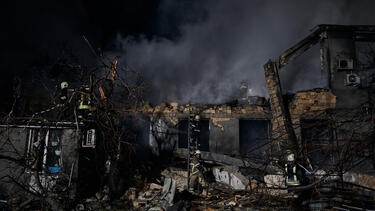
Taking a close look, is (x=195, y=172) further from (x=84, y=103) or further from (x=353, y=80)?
(x=353, y=80)

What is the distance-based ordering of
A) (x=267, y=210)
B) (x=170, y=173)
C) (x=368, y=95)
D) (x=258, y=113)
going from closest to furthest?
(x=267, y=210) → (x=170, y=173) → (x=368, y=95) → (x=258, y=113)

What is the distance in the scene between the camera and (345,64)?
44.4ft

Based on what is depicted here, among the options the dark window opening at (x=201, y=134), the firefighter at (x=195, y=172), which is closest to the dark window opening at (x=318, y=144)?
the firefighter at (x=195, y=172)

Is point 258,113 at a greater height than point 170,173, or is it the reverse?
point 258,113

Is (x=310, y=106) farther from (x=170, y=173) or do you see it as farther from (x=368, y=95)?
(x=170, y=173)

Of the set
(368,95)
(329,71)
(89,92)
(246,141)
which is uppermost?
(329,71)

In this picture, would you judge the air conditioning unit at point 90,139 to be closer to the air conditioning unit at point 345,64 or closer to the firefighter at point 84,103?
the firefighter at point 84,103

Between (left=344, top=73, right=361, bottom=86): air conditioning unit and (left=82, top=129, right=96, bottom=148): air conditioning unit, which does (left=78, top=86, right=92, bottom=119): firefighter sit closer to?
(left=82, top=129, right=96, bottom=148): air conditioning unit

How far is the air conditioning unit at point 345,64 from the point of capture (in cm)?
1345

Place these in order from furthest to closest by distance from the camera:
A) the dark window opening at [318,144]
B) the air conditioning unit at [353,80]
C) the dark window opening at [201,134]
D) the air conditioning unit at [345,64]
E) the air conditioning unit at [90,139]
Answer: the dark window opening at [201,134] → the air conditioning unit at [345,64] → the air conditioning unit at [353,80] → the air conditioning unit at [90,139] → the dark window opening at [318,144]

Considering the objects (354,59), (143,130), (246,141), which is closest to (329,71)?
(354,59)

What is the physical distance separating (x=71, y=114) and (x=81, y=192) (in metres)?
2.86

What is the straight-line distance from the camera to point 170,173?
1223cm

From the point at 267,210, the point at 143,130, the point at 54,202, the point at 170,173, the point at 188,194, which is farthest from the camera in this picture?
the point at 143,130
